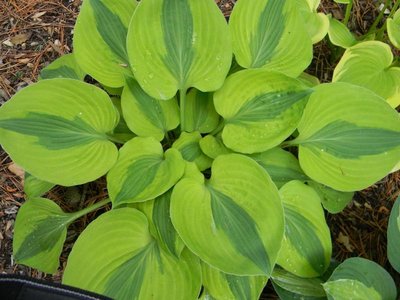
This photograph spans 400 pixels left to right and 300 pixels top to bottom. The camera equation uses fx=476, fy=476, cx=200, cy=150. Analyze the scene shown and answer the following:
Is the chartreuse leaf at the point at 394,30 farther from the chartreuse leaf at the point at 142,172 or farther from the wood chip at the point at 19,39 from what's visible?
the wood chip at the point at 19,39

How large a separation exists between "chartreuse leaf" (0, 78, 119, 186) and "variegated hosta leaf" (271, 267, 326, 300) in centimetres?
60

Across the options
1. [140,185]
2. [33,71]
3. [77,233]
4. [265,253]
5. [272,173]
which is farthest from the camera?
[33,71]

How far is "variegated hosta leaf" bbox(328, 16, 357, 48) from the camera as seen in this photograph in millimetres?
1695

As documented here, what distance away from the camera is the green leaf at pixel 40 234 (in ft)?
4.68

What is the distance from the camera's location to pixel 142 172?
1.34 meters

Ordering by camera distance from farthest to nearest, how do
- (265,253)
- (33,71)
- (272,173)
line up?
(33,71)
(272,173)
(265,253)

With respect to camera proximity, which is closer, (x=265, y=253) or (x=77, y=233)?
(x=265, y=253)

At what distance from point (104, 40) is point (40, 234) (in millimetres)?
623

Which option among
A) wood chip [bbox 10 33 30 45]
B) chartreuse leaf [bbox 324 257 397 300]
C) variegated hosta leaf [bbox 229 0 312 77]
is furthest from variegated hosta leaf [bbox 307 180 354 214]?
wood chip [bbox 10 33 30 45]

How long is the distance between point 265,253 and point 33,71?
1.20 m

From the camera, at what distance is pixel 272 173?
1.43 m

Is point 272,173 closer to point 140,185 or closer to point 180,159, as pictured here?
point 180,159

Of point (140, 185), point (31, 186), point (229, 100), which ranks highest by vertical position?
point (229, 100)

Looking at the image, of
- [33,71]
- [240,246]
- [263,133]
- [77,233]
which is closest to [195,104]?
[263,133]
